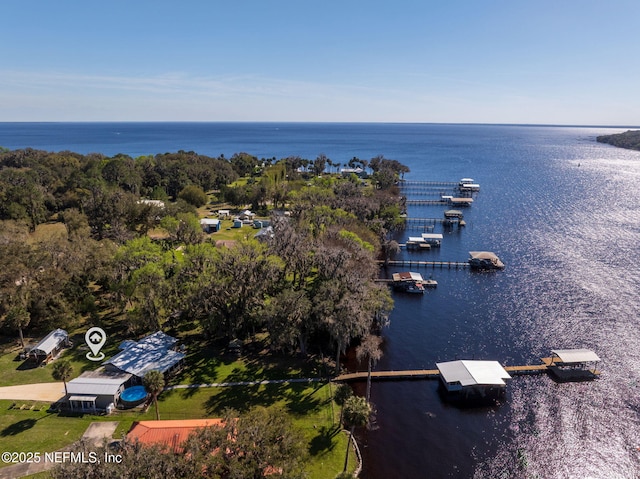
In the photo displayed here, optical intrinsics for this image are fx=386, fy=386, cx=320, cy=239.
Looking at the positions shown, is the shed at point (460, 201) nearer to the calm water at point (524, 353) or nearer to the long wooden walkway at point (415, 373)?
the calm water at point (524, 353)

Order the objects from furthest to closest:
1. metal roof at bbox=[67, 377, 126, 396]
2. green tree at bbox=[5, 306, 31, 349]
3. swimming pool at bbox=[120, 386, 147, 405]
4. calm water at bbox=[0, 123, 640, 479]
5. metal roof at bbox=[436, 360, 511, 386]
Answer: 1. green tree at bbox=[5, 306, 31, 349]
2. metal roof at bbox=[436, 360, 511, 386]
3. swimming pool at bbox=[120, 386, 147, 405]
4. metal roof at bbox=[67, 377, 126, 396]
5. calm water at bbox=[0, 123, 640, 479]

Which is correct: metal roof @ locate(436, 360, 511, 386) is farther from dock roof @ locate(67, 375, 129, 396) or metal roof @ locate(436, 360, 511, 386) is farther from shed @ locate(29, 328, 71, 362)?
shed @ locate(29, 328, 71, 362)

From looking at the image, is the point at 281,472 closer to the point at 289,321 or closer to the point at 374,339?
the point at 289,321

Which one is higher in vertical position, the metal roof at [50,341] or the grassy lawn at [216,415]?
the metal roof at [50,341]

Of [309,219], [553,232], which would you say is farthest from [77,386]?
[553,232]

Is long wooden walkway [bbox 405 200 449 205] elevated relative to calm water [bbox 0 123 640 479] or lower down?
elevated

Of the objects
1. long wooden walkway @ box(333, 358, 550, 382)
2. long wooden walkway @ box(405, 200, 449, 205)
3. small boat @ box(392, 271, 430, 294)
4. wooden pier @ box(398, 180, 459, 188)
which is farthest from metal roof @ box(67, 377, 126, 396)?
wooden pier @ box(398, 180, 459, 188)

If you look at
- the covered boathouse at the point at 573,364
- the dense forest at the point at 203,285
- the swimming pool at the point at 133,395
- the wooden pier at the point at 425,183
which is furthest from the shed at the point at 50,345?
the wooden pier at the point at 425,183
